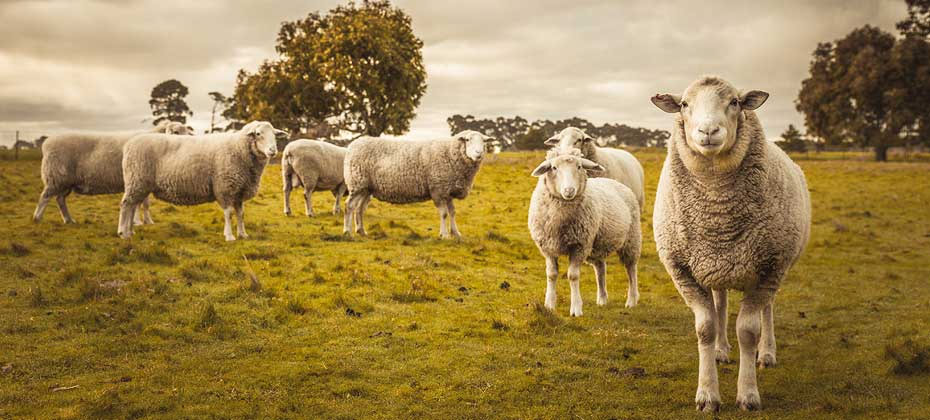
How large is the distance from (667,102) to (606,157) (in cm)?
850

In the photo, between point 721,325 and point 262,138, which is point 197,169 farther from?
point 721,325

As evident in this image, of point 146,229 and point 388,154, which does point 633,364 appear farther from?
point 146,229

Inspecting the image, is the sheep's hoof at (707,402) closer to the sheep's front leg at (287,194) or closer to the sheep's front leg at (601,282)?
the sheep's front leg at (601,282)

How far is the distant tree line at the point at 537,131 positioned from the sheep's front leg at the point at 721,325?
6064 cm

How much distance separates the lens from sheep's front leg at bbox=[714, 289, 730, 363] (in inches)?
247

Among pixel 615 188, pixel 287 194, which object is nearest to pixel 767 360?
pixel 615 188

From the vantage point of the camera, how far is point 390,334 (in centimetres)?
707

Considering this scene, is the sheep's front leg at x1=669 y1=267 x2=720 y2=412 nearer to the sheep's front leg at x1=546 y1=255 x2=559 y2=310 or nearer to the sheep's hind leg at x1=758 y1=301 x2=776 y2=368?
the sheep's hind leg at x1=758 y1=301 x2=776 y2=368

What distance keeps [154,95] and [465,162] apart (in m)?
73.0

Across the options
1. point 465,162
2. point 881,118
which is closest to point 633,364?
point 465,162

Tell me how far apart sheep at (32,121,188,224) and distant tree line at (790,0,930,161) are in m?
46.1

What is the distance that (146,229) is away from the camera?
14.0 metres

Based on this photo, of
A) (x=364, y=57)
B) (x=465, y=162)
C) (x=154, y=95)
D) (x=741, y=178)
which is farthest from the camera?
(x=154, y=95)

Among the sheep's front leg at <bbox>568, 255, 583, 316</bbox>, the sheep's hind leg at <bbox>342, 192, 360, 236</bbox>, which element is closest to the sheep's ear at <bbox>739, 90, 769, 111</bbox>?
the sheep's front leg at <bbox>568, 255, 583, 316</bbox>
